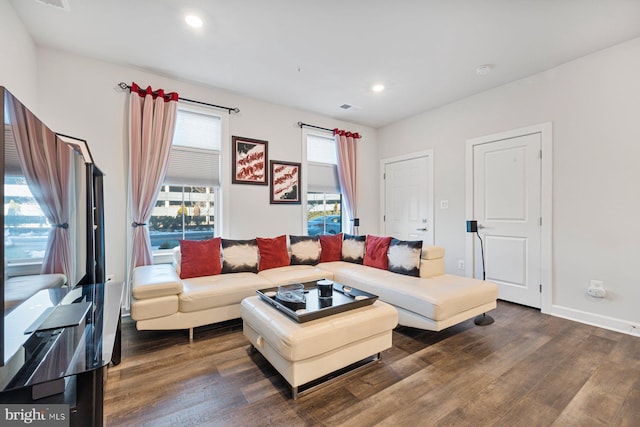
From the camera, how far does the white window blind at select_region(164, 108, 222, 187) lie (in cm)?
342

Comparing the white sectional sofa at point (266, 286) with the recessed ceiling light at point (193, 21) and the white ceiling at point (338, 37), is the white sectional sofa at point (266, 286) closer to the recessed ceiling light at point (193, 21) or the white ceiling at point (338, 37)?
the white ceiling at point (338, 37)

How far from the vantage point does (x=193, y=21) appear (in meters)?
2.33

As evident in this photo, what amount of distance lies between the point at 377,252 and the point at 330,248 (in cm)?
73

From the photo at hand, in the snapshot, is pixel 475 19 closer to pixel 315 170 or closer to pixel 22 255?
pixel 315 170

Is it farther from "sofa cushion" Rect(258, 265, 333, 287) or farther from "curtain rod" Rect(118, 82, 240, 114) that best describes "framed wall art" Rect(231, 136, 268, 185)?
"sofa cushion" Rect(258, 265, 333, 287)

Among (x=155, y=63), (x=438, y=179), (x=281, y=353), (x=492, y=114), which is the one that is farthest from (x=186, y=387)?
(x=492, y=114)

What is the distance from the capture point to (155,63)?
3000mm

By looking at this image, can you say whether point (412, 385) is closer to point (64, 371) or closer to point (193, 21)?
point (64, 371)

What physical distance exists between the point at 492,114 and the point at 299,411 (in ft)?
13.2

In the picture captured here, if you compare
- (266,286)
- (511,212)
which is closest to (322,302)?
(266,286)

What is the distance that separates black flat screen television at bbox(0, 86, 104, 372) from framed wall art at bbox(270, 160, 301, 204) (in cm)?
236

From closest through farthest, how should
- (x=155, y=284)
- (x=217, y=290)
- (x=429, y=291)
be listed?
(x=155, y=284)
(x=429, y=291)
(x=217, y=290)

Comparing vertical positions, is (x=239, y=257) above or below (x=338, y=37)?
below

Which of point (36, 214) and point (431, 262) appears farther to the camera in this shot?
point (431, 262)
